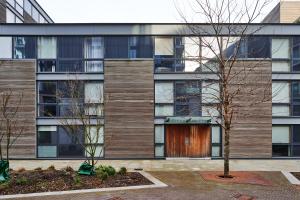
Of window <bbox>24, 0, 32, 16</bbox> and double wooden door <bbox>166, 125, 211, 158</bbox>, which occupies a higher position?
window <bbox>24, 0, 32, 16</bbox>

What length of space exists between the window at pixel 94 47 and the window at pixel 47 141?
5.17m

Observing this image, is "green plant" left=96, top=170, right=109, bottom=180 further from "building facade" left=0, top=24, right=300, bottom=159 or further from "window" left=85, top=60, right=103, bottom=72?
"window" left=85, top=60, right=103, bottom=72

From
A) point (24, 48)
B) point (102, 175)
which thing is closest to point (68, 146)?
point (24, 48)

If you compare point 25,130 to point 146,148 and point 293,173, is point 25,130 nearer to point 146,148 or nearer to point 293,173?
point 146,148

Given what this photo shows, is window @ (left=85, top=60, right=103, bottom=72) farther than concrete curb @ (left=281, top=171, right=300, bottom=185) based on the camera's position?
Yes

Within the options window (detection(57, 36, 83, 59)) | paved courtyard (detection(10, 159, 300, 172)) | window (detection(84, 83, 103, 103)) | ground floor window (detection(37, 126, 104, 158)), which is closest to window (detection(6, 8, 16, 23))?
window (detection(57, 36, 83, 59))

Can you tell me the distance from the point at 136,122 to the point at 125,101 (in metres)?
1.47

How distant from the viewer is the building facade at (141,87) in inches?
752

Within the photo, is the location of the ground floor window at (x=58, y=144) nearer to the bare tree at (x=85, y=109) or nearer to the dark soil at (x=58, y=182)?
the bare tree at (x=85, y=109)

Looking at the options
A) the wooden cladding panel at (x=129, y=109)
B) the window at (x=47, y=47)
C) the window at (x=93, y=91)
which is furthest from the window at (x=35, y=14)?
the wooden cladding panel at (x=129, y=109)

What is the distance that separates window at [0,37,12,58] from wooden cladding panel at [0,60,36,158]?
1.66 feet

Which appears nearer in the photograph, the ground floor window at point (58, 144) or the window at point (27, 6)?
the ground floor window at point (58, 144)

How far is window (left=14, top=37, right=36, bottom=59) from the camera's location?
19.3m

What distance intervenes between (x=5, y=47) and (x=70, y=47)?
4001 millimetres
